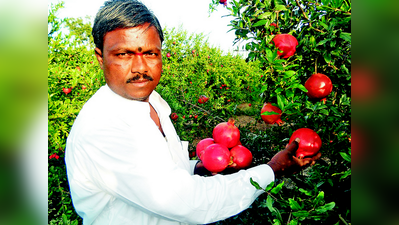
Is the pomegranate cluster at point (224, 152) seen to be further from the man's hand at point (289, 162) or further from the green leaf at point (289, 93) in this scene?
the green leaf at point (289, 93)

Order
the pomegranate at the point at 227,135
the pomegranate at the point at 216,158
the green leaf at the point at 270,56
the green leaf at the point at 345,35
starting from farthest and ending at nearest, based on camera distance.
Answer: the pomegranate at the point at 227,135, the pomegranate at the point at 216,158, the green leaf at the point at 270,56, the green leaf at the point at 345,35

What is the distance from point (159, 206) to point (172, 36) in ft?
22.3

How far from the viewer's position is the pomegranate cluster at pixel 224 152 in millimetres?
1354

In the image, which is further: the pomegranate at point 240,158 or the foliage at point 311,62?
the pomegranate at point 240,158

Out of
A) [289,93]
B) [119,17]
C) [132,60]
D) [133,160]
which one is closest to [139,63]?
[132,60]

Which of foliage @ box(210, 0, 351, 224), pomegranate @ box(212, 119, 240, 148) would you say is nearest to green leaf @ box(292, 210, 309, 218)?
foliage @ box(210, 0, 351, 224)

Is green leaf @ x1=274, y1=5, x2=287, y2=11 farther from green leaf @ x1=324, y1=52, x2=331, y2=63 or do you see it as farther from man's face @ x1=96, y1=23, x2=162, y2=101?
man's face @ x1=96, y1=23, x2=162, y2=101

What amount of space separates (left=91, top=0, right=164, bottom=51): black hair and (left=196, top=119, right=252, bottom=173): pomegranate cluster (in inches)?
26.7

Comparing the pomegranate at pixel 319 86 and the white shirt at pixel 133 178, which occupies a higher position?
the pomegranate at pixel 319 86

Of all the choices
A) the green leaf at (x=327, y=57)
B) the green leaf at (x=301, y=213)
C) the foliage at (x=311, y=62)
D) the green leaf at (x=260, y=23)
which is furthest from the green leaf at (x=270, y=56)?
the green leaf at (x=301, y=213)
